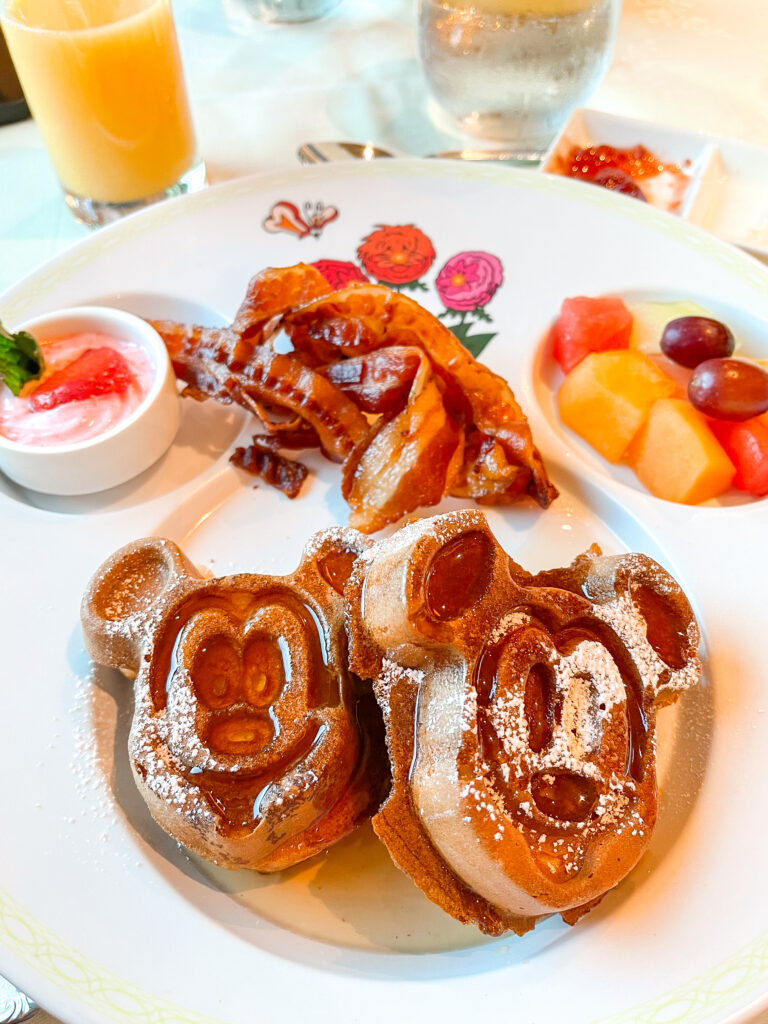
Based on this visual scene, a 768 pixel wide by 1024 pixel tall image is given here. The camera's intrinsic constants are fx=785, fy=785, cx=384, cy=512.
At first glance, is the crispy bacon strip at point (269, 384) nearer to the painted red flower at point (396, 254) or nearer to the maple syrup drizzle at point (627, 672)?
the painted red flower at point (396, 254)

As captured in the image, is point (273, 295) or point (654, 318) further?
point (654, 318)

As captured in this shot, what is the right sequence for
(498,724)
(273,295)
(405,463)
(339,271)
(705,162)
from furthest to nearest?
1. (705,162)
2. (339,271)
3. (273,295)
4. (405,463)
5. (498,724)

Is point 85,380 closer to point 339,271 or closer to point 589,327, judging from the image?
point 339,271

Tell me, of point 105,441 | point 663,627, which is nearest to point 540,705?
point 663,627

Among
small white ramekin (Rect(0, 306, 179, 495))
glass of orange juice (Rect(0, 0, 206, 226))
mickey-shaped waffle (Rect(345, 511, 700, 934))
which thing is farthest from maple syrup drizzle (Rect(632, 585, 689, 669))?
glass of orange juice (Rect(0, 0, 206, 226))

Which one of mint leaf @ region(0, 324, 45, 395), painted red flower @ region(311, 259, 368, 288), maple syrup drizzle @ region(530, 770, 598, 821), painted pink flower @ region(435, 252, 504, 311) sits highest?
mint leaf @ region(0, 324, 45, 395)

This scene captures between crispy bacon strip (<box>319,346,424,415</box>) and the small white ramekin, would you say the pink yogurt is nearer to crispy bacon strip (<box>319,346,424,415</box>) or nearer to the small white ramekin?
the small white ramekin
